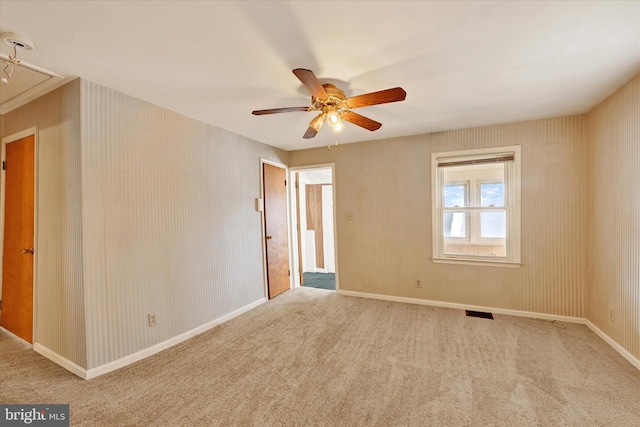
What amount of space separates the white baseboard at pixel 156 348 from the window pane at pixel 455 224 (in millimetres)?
3078

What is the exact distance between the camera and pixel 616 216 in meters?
2.46

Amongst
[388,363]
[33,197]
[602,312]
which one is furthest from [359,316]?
[33,197]

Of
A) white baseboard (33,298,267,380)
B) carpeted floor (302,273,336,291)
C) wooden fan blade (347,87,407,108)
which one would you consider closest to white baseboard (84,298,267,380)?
white baseboard (33,298,267,380)

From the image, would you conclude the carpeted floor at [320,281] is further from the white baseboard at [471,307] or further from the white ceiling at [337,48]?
the white ceiling at [337,48]

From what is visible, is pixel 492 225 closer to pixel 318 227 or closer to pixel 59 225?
pixel 318 227

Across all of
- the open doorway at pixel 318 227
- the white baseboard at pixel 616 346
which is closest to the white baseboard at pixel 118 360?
the open doorway at pixel 318 227

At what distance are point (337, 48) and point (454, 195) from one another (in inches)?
111

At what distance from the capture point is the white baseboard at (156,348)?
2.15m

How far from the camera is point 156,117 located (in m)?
2.60

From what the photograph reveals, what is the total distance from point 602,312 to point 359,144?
3.42 meters

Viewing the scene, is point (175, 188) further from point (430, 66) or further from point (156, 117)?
point (430, 66)

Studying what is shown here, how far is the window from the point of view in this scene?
3342 millimetres

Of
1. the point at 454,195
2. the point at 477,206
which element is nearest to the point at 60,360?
the point at 454,195

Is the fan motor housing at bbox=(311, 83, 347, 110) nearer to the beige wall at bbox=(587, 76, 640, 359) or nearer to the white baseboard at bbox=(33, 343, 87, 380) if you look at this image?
the beige wall at bbox=(587, 76, 640, 359)
